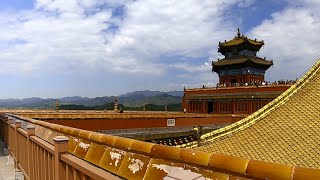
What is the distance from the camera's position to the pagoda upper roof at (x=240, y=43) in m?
38.0

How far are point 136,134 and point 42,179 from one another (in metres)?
10.9

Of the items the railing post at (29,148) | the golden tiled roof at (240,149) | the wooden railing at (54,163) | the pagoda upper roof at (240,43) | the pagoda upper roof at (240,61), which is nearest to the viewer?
the golden tiled roof at (240,149)

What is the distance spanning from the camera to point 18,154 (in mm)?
8719

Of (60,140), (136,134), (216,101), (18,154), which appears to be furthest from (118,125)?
(216,101)

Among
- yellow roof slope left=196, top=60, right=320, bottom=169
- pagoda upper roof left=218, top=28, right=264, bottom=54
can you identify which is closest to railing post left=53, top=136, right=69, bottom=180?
yellow roof slope left=196, top=60, right=320, bottom=169

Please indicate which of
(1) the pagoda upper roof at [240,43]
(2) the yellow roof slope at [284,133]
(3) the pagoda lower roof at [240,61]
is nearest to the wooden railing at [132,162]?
(2) the yellow roof slope at [284,133]

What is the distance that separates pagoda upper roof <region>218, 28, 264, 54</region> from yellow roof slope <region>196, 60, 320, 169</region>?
94.8ft

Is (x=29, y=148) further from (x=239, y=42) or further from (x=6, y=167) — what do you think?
(x=239, y=42)

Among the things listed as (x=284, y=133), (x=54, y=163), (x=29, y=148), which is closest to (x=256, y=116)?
(x=284, y=133)

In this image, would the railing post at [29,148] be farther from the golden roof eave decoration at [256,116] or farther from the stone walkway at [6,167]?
the golden roof eave decoration at [256,116]

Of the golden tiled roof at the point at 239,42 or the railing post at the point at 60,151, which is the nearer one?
the railing post at the point at 60,151

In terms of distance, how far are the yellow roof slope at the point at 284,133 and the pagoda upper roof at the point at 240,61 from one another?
2616 cm

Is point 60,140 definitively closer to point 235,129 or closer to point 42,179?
point 42,179

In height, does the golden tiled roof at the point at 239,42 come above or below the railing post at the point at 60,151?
above
